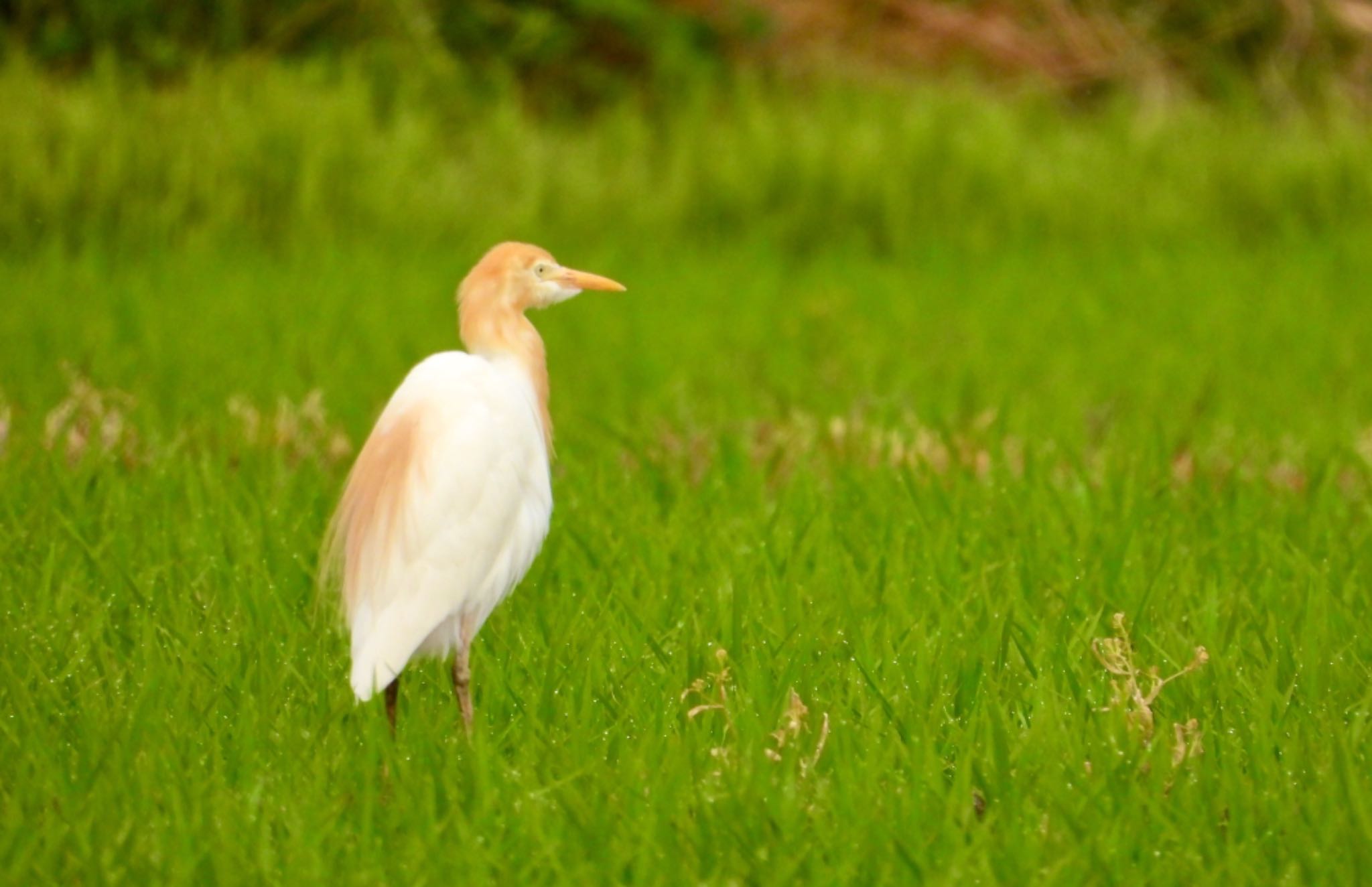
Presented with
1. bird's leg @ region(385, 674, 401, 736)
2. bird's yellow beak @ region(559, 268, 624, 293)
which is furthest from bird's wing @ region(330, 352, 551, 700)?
bird's yellow beak @ region(559, 268, 624, 293)

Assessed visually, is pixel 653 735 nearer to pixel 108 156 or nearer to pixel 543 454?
pixel 543 454

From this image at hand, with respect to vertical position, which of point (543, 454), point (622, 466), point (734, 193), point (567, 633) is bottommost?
point (734, 193)

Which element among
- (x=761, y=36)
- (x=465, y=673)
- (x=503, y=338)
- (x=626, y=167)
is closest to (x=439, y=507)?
(x=465, y=673)

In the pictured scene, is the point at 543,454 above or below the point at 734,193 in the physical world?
above

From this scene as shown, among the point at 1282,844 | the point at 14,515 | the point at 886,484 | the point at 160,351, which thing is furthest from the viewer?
the point at 160,351

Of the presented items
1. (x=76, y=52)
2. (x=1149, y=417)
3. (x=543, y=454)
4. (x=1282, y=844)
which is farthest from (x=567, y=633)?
(x=76, y=52)

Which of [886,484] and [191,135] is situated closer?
[886,484]

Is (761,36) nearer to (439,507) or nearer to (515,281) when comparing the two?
(515,281)

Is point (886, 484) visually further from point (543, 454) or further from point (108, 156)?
point (108, 156)

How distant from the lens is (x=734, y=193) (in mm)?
8422

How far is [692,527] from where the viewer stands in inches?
141

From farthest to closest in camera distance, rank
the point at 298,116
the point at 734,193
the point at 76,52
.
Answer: the point at 76,52 → the point at 734,193 → the point at 298,116

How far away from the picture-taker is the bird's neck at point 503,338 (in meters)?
2.84

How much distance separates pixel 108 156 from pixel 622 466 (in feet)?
13.3
